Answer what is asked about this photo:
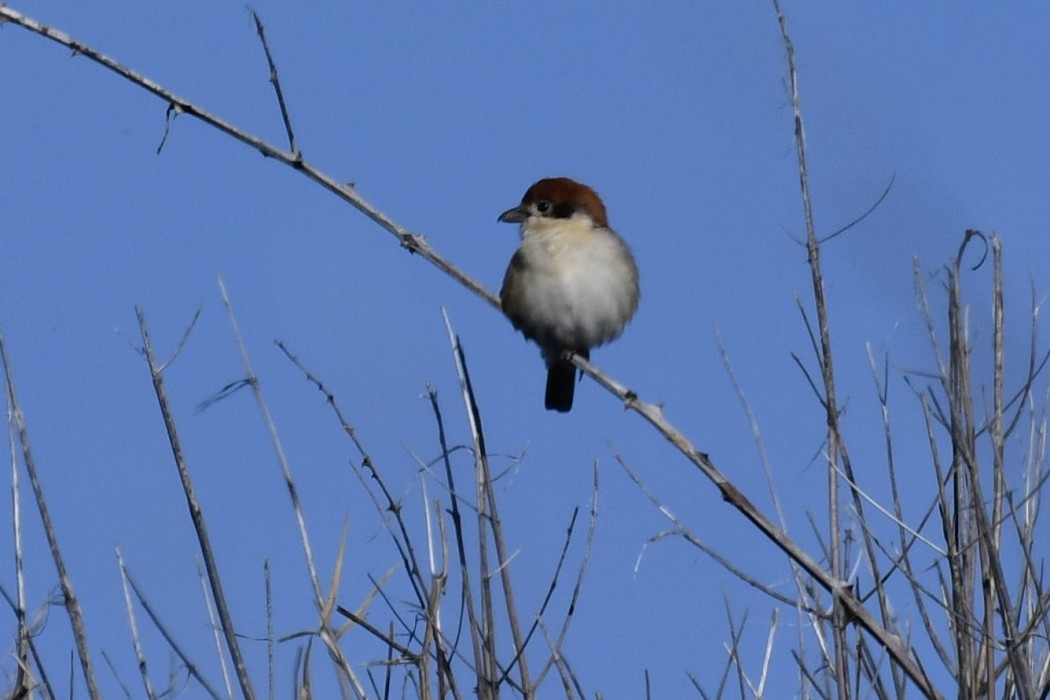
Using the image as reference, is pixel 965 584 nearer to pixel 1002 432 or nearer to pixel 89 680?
pixel 1002 432

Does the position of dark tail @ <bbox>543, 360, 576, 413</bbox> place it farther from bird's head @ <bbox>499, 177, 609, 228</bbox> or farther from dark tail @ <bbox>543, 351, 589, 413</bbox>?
bird's head @ <bbox>499, 177, 609, 228</bbox>

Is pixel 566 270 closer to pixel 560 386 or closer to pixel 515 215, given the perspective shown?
pixel 515 215

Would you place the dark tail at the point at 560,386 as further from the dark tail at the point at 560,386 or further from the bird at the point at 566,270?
the bird at the point at 566,270

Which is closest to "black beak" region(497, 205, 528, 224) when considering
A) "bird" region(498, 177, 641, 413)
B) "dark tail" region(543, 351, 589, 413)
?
"bird" region(498, 177, 641, 413)

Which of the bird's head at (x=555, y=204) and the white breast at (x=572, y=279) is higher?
the bird's head at (x=555, y=204)

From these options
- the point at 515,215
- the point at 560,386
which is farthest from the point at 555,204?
the point at 560,386

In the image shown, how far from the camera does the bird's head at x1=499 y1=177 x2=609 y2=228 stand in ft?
15.4

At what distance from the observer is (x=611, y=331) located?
4.85 meters

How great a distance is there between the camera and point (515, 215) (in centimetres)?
477

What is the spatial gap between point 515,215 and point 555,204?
6.0 inches

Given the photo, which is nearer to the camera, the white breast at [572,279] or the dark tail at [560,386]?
the white breast at [572,279]

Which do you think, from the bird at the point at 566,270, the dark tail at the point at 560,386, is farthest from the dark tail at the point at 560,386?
the bird at the point at 566,270

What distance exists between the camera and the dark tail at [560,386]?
5.11 m

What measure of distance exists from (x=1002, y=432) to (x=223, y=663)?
4.88 ft
